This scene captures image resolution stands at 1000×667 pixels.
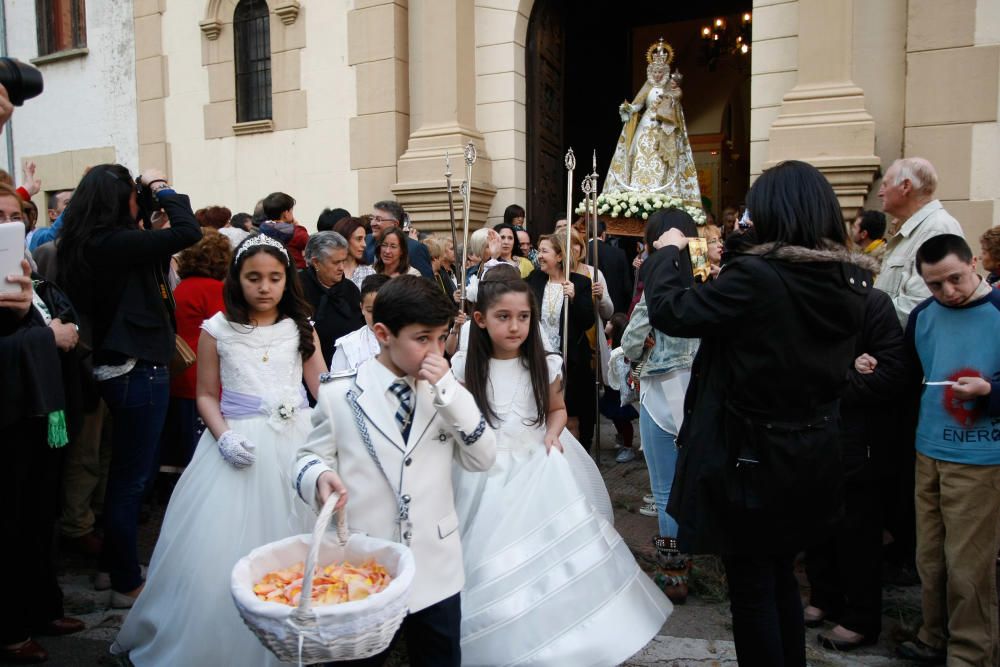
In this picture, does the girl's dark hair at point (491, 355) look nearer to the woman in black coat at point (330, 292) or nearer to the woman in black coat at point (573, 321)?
the woman in black coat at point (330, 292)

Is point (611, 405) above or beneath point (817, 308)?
beneath

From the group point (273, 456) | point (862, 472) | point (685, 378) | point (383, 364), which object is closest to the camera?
point (383, 364)

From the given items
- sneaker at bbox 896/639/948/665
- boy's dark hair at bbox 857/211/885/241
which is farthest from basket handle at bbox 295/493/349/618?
boy's dark hair at bbox 857/211/885/241

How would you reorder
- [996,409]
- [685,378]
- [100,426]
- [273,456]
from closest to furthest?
1. [996,409]
2. [273,456]
3. [685,378]
4. [100,426]

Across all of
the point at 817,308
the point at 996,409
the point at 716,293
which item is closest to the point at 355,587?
the point at 716,293

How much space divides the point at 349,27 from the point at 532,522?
25.8 feet

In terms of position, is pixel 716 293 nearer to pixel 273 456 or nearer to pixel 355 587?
pixel 355 587

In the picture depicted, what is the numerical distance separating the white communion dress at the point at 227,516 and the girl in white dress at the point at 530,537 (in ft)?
2.44

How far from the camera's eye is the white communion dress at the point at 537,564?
10.3 ft

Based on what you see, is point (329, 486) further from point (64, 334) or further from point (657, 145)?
point (657, 145)

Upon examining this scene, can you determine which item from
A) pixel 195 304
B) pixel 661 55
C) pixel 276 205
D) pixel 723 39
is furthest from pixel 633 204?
pixel 723 39

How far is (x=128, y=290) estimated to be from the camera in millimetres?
3859

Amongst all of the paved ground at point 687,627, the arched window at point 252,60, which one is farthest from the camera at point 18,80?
the arched window at point 252,60

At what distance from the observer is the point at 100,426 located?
4836 mm
